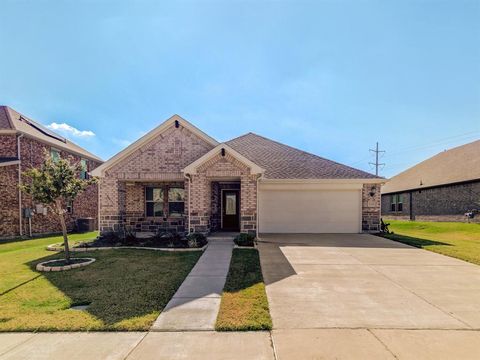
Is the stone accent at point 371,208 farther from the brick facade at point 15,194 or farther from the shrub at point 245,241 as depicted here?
the brick facade at point 15,194

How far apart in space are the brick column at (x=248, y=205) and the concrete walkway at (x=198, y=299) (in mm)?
3220

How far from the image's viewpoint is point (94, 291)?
614cm

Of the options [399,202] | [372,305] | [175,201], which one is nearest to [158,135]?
[175,201]

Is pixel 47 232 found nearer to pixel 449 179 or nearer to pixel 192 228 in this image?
pixel 192 228

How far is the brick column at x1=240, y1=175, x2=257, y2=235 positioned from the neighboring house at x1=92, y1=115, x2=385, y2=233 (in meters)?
0.04

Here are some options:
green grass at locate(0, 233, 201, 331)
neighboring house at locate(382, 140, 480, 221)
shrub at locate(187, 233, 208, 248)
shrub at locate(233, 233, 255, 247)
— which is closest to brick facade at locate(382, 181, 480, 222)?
neighboring house at locate(382, 140, 480, 221)

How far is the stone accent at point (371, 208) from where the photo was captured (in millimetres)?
15461

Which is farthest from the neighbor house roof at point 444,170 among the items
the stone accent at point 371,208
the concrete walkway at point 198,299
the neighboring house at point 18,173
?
the neighboring house at point 18,173

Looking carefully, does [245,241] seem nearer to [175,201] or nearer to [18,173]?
[175,201]

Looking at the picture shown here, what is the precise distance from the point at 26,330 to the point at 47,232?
16467 millimetres

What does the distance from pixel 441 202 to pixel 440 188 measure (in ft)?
3.98

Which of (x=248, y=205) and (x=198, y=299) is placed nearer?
(x=198, y=299)

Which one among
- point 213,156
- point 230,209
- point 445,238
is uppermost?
point 213,156

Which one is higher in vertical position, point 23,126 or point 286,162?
point 23,126
